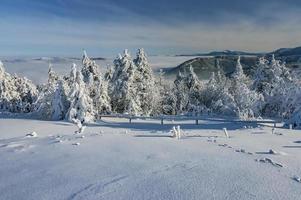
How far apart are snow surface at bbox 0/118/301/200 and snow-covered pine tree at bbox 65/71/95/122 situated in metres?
19.1

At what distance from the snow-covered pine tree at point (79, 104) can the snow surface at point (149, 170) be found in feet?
62.7

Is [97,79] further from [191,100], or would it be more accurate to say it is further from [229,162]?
[229,162]

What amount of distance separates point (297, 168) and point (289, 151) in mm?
2540

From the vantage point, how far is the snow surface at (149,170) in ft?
25.2

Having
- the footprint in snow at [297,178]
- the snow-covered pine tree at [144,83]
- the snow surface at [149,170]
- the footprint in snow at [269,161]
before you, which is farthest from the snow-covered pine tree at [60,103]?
the footprint in snow at [297,178]

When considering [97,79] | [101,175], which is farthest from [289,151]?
[97,79]

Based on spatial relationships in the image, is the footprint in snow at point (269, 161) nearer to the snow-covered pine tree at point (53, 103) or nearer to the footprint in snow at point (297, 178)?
the footprint in snow at point (297, 178)

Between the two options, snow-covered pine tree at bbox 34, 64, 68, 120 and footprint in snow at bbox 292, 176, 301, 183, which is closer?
footprint in snow at bbox 292, 176, 301, 183

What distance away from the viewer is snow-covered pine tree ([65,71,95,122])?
107ft

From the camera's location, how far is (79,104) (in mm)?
32938

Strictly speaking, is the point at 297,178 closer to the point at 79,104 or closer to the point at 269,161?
the point at 269,161

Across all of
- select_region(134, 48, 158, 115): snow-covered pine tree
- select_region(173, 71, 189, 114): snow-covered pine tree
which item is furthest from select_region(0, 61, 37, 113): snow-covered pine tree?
select_region(173, 71, 189, 114): snow-covered pine tree

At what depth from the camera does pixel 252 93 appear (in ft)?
148

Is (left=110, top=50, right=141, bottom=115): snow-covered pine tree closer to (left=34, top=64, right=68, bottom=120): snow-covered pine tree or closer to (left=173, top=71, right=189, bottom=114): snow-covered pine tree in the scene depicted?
(left=34, top=64, right=68, bottom=120): snow-covered pine tree
